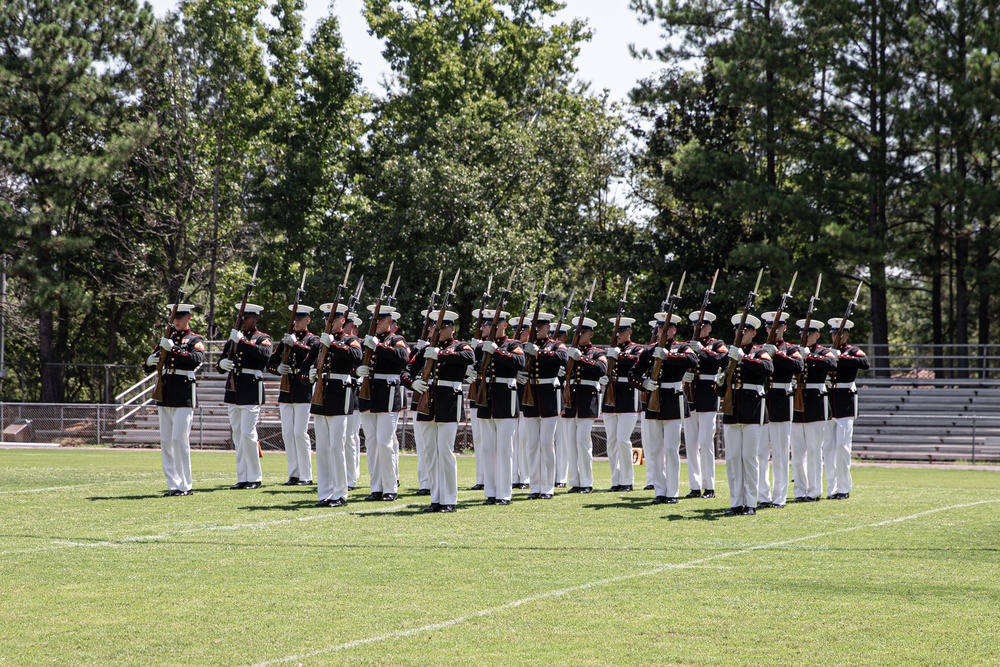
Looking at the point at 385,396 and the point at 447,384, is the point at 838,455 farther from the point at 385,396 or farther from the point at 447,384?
the point at 385,396

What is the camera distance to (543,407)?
1599 cm

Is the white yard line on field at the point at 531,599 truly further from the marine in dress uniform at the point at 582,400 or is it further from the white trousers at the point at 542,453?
the marine in dress uniform at the point at 582,400

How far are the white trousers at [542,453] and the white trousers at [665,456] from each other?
4.10 ft

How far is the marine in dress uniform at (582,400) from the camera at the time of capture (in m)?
16.8

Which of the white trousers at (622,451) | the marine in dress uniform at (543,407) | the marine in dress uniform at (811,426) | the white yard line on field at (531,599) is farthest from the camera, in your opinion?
the white trousers at (622,451)

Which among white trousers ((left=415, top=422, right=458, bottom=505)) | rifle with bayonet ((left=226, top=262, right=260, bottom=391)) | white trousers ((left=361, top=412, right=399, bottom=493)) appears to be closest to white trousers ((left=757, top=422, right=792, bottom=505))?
white trousers ((left=415, top=422, right=458, bottom=505))

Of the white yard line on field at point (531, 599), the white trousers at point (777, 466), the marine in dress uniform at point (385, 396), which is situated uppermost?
the marine in dress uniform at point (385, 396)

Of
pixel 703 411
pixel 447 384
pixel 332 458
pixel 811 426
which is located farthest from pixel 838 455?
pixel 332 458

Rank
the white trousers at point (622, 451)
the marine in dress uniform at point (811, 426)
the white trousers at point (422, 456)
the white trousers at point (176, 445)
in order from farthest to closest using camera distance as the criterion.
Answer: the white trousers at point (622, 451) → the white trousers at point (176, 445) → the marine in dress uniform at point (811, 426) → the white trousers at point (422, 456)

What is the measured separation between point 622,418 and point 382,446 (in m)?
3.66

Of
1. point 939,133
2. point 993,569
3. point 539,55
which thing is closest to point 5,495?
point 993,569

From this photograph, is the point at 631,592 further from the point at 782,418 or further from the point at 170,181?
the point at 170,181

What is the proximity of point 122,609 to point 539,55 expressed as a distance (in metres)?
40.0

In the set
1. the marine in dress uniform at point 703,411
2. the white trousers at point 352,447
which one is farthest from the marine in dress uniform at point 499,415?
the marine in dress uniform at point 703,411
